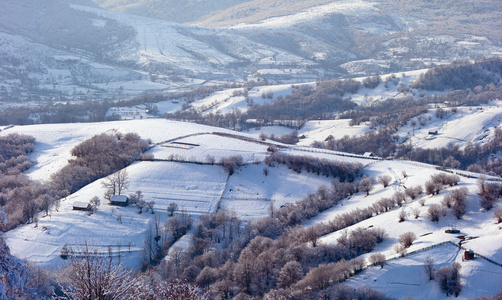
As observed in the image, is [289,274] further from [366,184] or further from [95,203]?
[95,203]

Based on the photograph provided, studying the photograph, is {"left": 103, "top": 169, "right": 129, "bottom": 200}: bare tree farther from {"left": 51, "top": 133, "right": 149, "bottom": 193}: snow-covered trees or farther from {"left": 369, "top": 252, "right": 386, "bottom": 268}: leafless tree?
{"left": 369, "top": 252, "right": 386, "bottom": 268}: leafless tree

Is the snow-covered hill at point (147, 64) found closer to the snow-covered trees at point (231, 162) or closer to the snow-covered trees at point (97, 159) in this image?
the snow-covered trees at point (97, 159)

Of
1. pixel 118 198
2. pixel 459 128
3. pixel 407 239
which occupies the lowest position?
pixel 118 198

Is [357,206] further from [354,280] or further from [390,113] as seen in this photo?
[390,113]

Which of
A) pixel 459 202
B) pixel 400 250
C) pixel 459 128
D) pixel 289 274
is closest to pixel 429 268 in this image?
pixel 400 250

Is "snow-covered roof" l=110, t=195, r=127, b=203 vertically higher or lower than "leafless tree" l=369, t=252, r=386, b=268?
higher

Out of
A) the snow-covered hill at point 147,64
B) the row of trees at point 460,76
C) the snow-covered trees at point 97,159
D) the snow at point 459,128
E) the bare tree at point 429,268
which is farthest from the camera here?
the snow-covered hill at point 147,64

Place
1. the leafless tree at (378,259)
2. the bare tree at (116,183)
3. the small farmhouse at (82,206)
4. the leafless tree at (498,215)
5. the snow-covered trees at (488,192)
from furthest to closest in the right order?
the bare tree at (116,183) → the small farmhouse at (82,206) → the snow-covered trees at (488,192) → the leafless tree at (498,215) → the leafless tree at (378,259)

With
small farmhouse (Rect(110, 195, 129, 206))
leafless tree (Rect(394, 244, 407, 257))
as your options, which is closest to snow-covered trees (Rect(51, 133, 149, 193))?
small farmhouse (Rect(110, 195, 129, 206))

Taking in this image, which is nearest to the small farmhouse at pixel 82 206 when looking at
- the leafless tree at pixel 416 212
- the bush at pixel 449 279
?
the leafless tree at pixel 416 212
